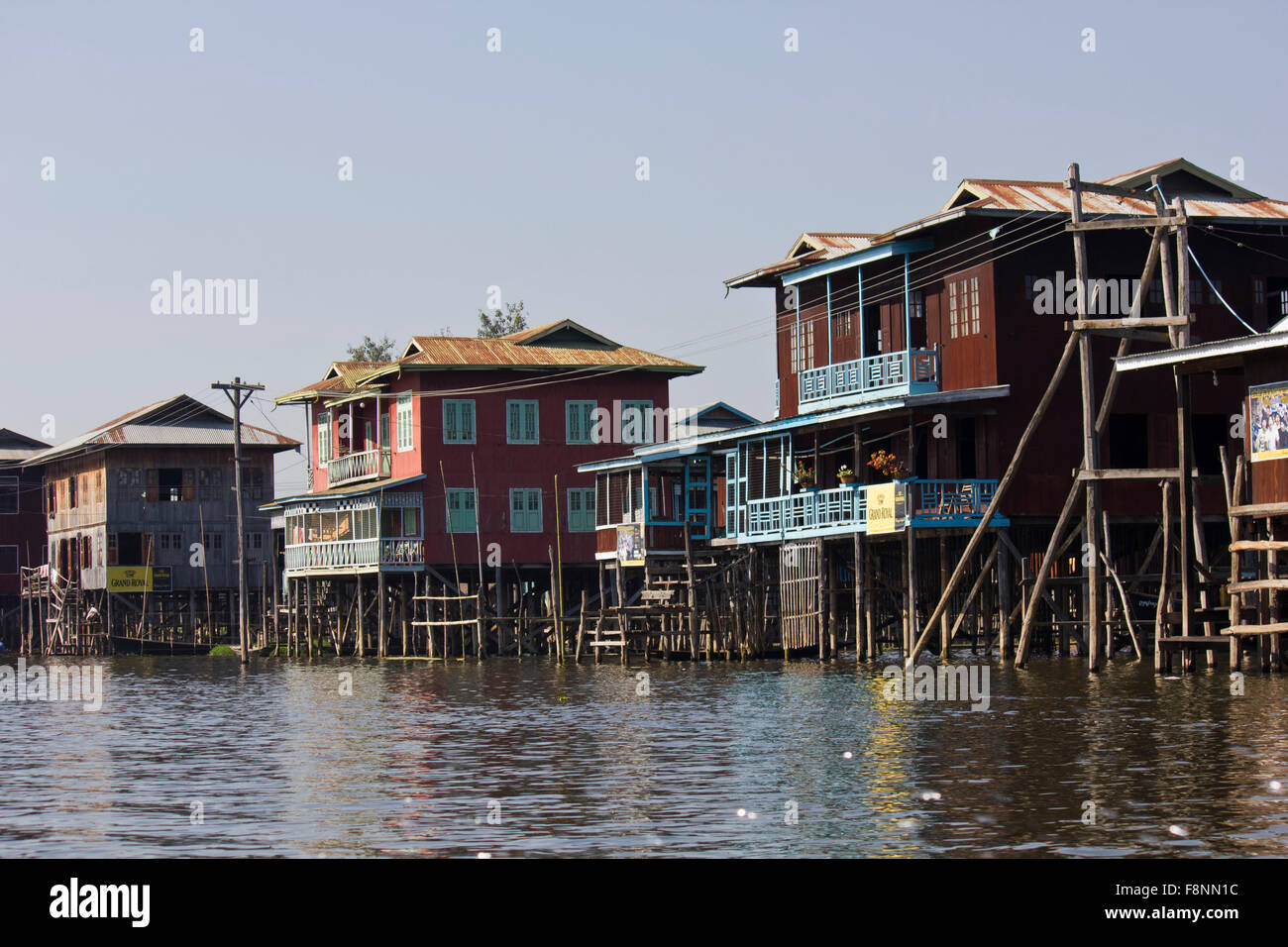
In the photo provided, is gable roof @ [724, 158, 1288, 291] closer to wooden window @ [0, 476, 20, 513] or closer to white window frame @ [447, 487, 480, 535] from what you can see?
white window frame @ [447, 487, 480, 535]

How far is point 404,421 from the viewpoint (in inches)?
2613

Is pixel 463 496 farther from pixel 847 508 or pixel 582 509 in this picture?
pixel 847 508

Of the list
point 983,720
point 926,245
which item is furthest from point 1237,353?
point 926,245

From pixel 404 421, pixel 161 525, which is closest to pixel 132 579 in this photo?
pixel 161 525

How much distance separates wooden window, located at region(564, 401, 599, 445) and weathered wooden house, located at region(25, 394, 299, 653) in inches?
777

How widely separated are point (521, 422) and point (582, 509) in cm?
372

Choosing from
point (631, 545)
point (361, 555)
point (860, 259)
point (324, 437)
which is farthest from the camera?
point (324, 437)

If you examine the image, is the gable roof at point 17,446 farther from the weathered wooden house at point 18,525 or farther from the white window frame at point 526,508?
the white window frame at point 526,508

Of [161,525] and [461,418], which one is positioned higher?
[461,418]

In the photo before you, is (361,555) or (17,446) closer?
(361,555)

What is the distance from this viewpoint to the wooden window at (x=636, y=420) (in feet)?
219

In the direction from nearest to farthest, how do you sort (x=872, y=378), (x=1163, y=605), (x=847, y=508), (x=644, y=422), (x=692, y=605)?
(x=1163, y=605), (x=847, y=508), (x=872, y=378), (x=692, y=605), (x=644, y=422)

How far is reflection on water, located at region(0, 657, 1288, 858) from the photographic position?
57.1ft

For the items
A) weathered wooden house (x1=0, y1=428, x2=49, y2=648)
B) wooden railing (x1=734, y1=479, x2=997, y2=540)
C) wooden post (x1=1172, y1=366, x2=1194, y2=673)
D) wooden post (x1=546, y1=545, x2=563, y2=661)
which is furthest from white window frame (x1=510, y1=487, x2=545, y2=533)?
weathered wooden house (x1=0, y1=428, x2=49, y2=648)
